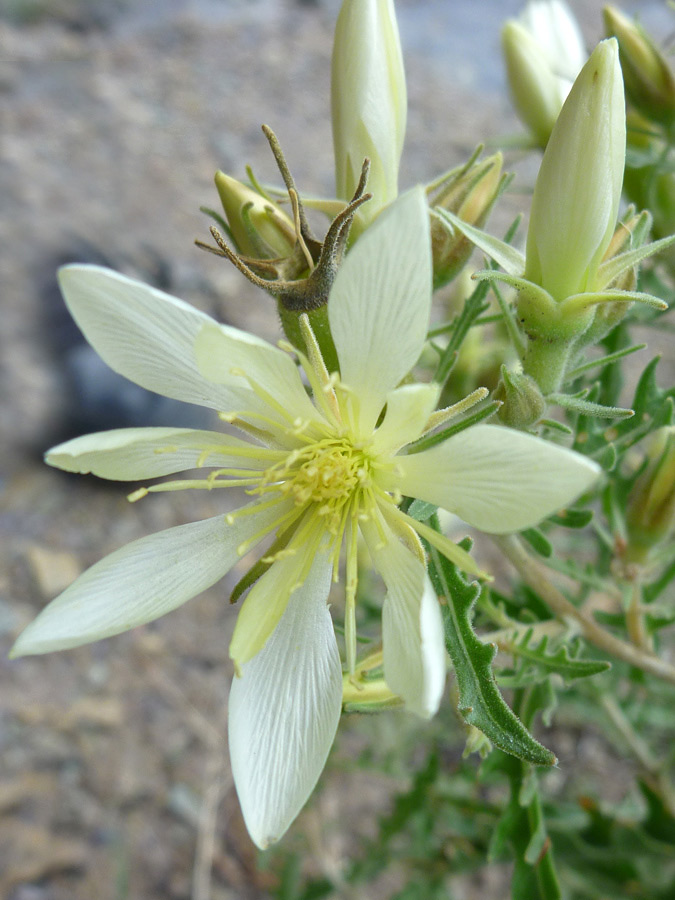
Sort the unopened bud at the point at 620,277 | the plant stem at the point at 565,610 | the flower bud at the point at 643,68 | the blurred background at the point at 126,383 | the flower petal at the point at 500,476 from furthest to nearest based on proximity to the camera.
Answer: the blurred background at the point at 126,383 < the flower bud at the point at 643,68 < the plant stem at the point at 565,610 < the unopened bud at the point at 620,277 < the flower petal at the point at 500,476

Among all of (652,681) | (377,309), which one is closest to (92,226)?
(652,681)

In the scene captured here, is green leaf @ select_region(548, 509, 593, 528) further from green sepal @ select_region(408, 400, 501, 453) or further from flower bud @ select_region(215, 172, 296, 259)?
flower bud @ select_region(215, 172, 296, 259)

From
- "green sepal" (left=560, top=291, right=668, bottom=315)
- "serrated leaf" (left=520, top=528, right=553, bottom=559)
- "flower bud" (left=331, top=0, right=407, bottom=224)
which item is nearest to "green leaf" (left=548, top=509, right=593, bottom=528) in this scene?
"serrated leaf" (left=520, top=528, right=553, bottom=559)

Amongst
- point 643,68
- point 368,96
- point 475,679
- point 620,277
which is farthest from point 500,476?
point 643,68

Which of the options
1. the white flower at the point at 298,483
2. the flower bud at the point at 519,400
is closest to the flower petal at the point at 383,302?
the white flower at the point at 298,483

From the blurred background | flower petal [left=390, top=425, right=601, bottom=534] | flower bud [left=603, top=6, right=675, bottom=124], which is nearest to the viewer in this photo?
flower petal [left=390, top=425, right=601, bottom=534]

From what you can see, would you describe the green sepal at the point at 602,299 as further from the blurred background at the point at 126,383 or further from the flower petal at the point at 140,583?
the blurred background at the point at 126,383

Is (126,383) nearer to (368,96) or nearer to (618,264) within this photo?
(368,96)
